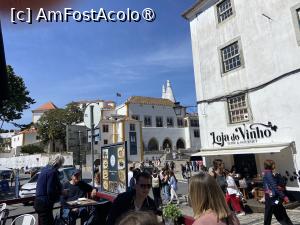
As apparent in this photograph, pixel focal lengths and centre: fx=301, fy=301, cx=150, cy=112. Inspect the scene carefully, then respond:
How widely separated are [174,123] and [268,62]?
54170 millimetres

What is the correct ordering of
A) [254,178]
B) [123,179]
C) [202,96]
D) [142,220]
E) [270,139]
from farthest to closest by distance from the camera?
1. [202,96]
2. [254,178]
3. [270,139]
4. [123,179]
5. [142,220]

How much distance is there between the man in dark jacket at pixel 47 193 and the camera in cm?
550

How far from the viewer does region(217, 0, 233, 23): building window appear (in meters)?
15.6

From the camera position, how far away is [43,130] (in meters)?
63.8

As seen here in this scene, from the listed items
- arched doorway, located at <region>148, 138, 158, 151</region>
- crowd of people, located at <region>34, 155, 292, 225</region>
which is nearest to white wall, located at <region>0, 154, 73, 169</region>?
arched doorway, located at <region>148, 138, 158, 151</region>

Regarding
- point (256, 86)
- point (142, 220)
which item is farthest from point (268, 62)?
point (142, 220)

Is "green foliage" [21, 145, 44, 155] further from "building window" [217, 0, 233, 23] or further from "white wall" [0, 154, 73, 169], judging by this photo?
"building window" [217, 0, 233, 23]

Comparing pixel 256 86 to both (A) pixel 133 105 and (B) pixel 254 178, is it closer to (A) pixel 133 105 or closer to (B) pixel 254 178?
(B) pixel 254 178

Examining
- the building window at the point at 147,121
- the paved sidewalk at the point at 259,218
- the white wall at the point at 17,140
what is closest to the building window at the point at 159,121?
the building window at the point at 147,121

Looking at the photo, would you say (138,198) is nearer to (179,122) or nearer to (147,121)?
(147,121)

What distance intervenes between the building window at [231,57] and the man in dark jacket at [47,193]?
11683mm

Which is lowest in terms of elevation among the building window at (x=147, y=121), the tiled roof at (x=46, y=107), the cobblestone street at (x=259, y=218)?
the cobblestone street at (x=259, y=218)

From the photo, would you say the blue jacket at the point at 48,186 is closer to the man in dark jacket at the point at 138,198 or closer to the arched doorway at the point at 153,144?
the man in dark jacket at the point at 138,198

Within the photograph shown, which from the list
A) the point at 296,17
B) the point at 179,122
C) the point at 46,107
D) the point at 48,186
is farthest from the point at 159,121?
the point at 48,186
